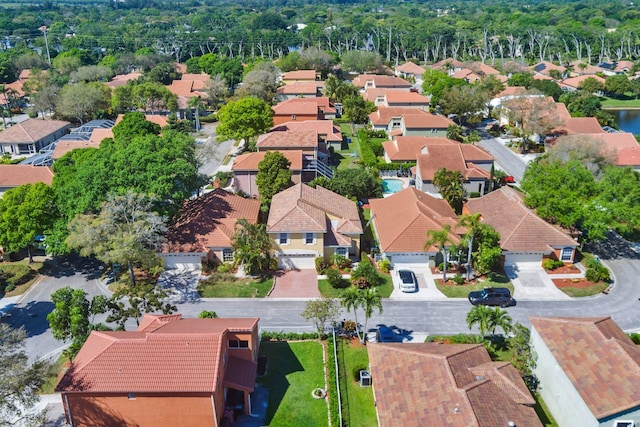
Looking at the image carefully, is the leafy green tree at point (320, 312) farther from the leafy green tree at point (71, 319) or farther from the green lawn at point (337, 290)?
the leafy green tree at point (71, 319)

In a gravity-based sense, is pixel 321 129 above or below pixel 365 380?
above

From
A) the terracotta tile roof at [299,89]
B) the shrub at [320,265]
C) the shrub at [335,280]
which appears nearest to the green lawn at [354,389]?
the shrub at [335,280]

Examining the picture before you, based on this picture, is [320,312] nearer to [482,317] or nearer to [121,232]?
[482,317]

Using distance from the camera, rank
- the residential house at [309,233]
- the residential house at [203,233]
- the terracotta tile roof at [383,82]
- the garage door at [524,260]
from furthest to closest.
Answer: the terracotta tile roof at [383,82] → the garage door at [524,260] → the residential house at [309,233] → the residential house at [203,233]

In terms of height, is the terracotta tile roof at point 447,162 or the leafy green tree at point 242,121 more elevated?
the leafy green tree at point 242,121

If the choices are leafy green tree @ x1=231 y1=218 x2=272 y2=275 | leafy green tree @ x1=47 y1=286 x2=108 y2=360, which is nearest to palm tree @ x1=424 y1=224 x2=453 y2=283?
leafy green tree @ x1=231 y1=218 x2=272 y2=275

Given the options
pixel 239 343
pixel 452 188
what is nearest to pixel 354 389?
pixel 239 343

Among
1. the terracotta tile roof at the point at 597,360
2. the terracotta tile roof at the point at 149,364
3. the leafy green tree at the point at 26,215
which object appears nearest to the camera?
the terracotta tile roof at the point at 597,360
